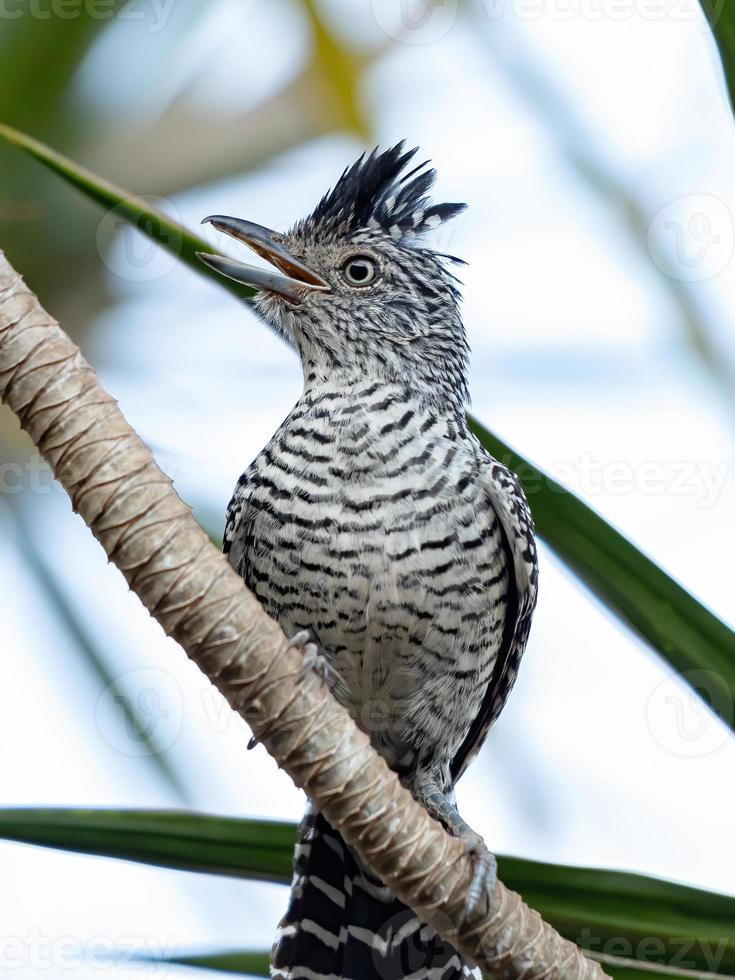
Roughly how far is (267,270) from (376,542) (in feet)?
2.97

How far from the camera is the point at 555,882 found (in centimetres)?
240

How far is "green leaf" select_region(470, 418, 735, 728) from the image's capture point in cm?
236

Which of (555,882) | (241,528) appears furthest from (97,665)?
(555,882)

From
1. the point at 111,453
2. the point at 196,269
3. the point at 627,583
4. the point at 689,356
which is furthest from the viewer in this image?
the point at 689,356

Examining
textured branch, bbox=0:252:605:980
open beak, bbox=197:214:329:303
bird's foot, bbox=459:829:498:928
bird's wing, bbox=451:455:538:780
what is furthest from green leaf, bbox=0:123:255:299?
bird's foot, bbox=459:829:498:928

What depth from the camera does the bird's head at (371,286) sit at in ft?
11.4

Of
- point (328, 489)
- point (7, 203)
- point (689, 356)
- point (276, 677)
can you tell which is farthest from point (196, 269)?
point (689, 356)

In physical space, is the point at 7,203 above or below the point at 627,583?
above

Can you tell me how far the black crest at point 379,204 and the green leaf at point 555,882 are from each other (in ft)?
6.45

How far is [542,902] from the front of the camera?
7.93 feet

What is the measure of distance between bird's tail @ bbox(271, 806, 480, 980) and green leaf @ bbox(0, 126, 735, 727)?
1102 millimetres

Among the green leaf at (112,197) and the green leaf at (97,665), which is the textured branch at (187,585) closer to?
the green leaf at (112,197)

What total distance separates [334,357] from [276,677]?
158cm

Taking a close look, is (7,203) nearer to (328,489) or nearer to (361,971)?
(328,489)
